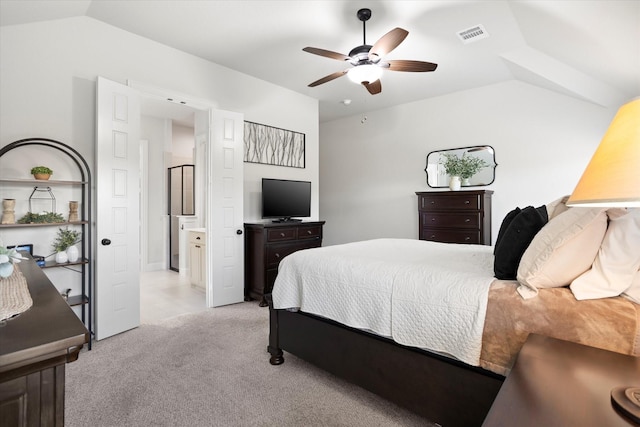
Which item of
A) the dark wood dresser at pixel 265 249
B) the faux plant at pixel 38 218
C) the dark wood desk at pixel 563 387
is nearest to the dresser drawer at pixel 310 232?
the dark wood dresser at pixel 265 249

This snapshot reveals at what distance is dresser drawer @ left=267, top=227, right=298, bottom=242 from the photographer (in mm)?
3910

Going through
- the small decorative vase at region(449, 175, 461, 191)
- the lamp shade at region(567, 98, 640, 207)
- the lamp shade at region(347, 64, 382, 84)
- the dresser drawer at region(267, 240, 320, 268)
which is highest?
the lamp shade at region(347, 64, 382, 84)

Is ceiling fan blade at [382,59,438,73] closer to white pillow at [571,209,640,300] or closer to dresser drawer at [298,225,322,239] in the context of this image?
white pillow at [571,209,640,300]

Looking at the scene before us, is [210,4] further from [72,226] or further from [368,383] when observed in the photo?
[368,383]

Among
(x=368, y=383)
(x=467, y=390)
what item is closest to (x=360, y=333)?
(x=368, y=383)

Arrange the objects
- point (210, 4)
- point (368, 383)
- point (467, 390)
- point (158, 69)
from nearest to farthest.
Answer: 1. point (467, 390)
2. point (368, 383)
3. point (210, 4)
4. point (158, 69)

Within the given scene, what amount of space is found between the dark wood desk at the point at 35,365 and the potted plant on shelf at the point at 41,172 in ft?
7.29

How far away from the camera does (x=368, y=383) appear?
6.14ft

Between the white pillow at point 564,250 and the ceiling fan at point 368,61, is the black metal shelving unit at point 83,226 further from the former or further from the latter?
the white pillow at point 564,250

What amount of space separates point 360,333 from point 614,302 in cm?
116

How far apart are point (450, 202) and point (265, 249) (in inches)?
96.9

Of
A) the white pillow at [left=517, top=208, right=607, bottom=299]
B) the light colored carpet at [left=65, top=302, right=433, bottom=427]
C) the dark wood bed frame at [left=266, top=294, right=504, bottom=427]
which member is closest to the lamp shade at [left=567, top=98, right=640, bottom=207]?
the white pillow at [left=517, top=208, right=607, bottom=299]

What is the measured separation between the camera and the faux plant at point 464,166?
4.54 metres

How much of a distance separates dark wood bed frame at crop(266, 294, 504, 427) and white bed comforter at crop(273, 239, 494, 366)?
0.09 m
